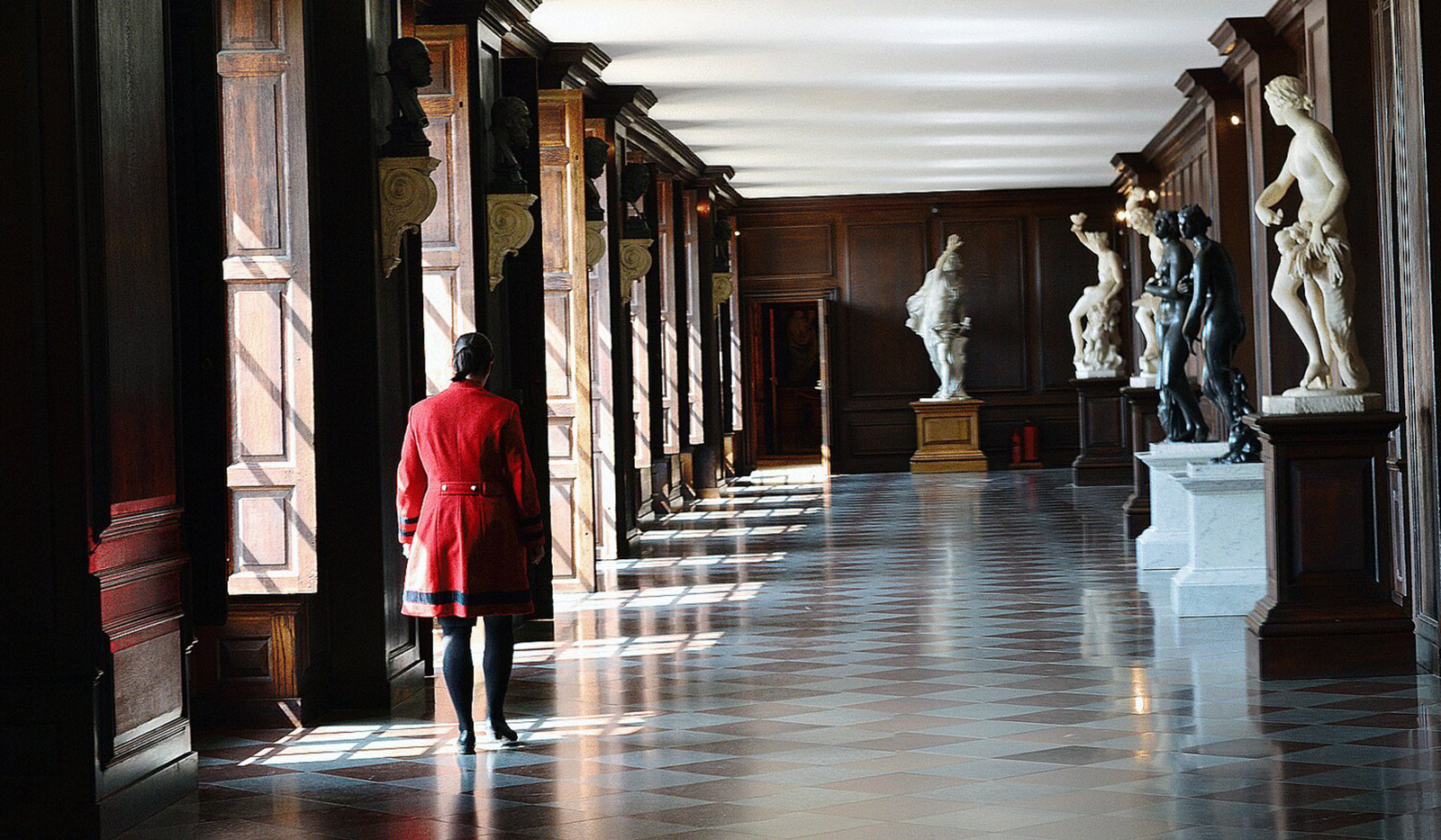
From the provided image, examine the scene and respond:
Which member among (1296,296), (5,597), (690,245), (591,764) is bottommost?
(591,764)

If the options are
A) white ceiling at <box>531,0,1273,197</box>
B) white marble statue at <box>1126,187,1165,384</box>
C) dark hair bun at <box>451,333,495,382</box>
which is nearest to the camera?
dark hair bun at <box>451,333,495,382</box>

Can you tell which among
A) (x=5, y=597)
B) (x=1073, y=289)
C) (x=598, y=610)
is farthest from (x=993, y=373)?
(x=5, y=597)

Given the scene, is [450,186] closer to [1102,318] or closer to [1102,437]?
[1102,437]

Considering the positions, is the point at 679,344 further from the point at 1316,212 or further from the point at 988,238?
the point at 1316,212

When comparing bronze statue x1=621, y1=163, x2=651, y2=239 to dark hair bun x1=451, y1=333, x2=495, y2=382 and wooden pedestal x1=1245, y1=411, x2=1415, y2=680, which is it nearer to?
wooden pedestal x1=1245, y1=411, x2=1415, y2=680

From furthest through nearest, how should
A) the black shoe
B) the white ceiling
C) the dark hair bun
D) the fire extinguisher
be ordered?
the fire extinguisher < the white ceiling < the black shoe < the dark hair bun

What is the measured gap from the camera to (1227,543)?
8375 millimetres

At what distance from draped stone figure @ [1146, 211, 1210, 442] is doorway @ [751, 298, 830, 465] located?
51.4ft

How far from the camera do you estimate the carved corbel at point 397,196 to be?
21.5ft

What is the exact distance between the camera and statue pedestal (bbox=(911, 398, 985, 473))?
21719mm

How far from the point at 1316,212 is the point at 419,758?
4424mm

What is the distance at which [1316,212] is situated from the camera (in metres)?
6.95

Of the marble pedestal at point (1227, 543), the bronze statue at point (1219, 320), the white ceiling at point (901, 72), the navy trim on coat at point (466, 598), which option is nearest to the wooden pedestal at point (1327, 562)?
the marble pedestal at point (1227, 543)

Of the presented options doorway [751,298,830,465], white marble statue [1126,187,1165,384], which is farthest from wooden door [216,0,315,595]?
doorway [751,298,830,465]
